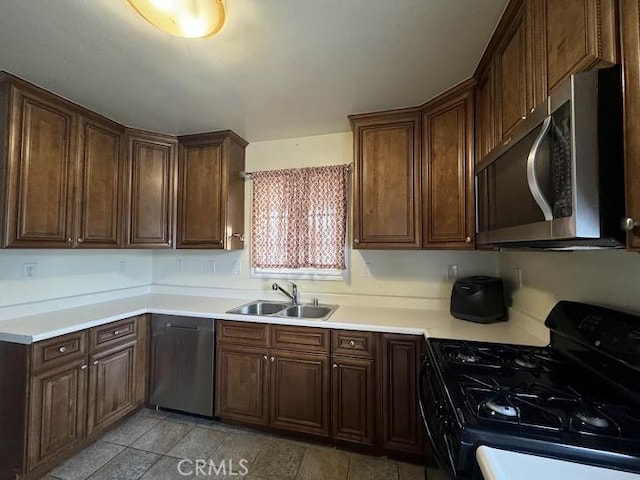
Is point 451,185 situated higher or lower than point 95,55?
lower

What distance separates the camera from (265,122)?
2.34m

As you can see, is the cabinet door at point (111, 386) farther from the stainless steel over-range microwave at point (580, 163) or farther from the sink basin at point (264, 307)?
the stainless steel over-range microwave at point (580, 163)

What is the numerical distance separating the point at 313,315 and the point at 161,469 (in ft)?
4.42

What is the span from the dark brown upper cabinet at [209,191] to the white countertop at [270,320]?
559 mm

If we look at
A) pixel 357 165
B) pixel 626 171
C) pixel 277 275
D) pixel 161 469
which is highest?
pixel 357 165

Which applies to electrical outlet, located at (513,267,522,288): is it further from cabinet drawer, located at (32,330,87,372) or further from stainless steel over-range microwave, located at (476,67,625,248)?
cabinet drawer, located at (32,330,87,372)

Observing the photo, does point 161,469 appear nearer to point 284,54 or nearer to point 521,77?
point 284,54

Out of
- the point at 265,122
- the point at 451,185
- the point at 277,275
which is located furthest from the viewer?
the point at 277,275

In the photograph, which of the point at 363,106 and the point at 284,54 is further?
the point at 363,106

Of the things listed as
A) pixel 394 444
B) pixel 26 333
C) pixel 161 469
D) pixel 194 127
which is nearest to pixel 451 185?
pixel 394 444

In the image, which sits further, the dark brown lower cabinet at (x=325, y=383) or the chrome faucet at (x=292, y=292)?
the chrome faucet at (x=292, y=292)

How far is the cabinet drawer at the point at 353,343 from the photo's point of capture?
6.24 ft

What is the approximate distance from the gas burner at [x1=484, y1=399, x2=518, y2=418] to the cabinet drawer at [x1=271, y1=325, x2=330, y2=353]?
116 cm

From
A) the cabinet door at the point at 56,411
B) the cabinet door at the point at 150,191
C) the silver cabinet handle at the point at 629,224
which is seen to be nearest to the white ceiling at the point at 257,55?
the cabinet door at the point at 150,191
